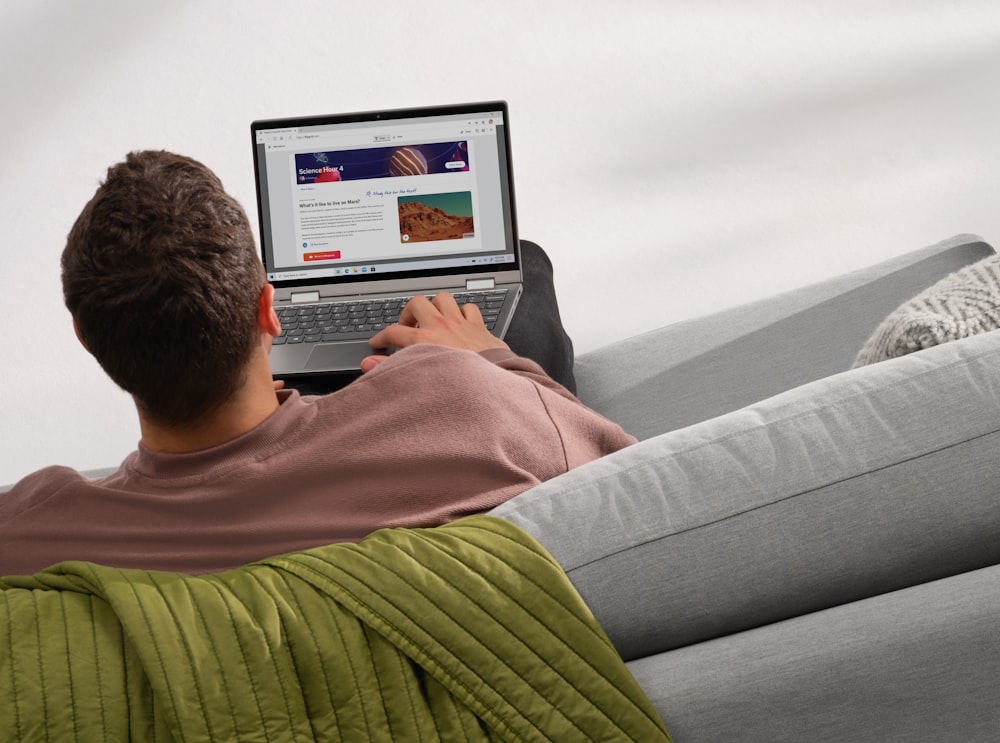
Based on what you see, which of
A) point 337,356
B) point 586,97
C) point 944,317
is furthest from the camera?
point 586,97

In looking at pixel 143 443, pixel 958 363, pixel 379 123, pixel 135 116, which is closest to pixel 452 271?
pixel 379 123

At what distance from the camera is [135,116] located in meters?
3.12

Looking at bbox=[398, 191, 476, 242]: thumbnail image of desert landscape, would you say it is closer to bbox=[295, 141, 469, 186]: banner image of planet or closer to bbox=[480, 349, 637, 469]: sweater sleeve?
Result: bbox=[295, 141, 469, 186]: banner image of planet

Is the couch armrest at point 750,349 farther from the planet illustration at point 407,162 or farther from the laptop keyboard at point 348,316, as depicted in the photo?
the planet illustration at point 407,162

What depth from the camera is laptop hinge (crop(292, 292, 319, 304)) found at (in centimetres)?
198

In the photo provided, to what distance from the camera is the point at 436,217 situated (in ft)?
6.40

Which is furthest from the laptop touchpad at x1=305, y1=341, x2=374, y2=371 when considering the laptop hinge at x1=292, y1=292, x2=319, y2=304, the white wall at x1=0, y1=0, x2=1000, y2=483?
the white wall at x1=0, y1=0, x2=1000, y2=483

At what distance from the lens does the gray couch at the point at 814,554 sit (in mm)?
896

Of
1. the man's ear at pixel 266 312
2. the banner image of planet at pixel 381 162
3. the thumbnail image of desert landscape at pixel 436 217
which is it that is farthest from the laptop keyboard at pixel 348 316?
the man's ear at pixel 266 312

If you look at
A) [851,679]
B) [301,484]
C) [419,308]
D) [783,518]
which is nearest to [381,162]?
[419,308]

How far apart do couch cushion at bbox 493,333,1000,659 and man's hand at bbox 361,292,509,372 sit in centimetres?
57

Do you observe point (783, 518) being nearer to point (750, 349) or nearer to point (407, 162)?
point (750, 349)

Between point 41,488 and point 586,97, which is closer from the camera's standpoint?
point 41,488

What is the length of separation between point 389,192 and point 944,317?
1027 millimetres
